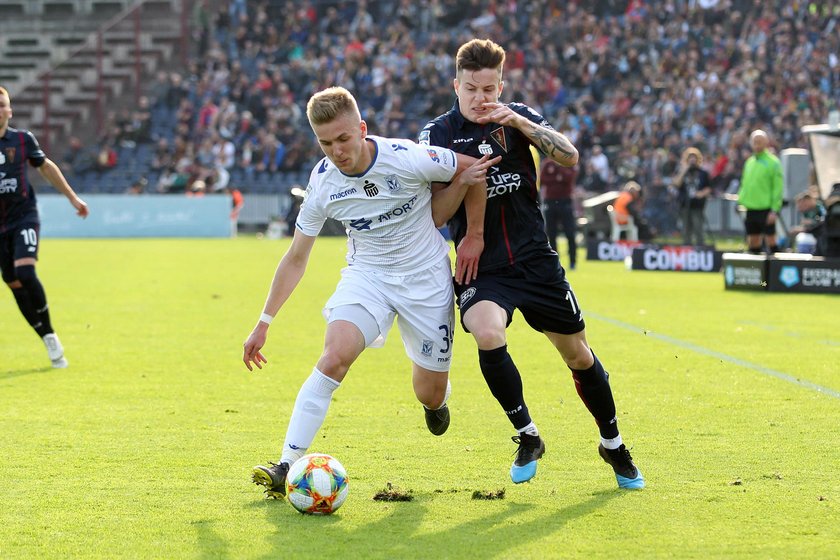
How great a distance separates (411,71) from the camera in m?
40.1

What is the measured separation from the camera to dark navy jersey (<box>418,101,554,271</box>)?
5973mm

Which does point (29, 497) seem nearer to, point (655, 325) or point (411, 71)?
point (655, 325)

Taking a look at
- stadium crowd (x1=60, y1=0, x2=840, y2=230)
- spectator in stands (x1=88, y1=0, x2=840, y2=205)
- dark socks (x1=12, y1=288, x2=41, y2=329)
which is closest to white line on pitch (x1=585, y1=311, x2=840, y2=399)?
dark socks (x1=12, y1=288, x2=41, y2=329)

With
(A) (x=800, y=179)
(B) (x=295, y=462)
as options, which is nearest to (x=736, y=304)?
(A) (x=800, y=179)

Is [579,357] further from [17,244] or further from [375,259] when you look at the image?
[17,244]

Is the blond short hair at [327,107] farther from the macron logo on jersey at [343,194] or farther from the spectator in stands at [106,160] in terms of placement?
the spectator in stands at [106,160]

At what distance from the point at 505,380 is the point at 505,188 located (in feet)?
3.07

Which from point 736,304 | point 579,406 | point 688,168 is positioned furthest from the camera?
point 688,168

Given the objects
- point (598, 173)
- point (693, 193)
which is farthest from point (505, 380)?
point (598, 173)

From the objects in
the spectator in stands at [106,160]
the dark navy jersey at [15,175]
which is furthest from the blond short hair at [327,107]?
the spectator in stands at [106,160]

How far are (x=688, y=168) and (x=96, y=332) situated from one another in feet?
52.9

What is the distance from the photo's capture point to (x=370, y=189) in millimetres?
5836

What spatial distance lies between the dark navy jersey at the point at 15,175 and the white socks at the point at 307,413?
17.9 feet

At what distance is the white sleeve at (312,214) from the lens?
5.86m
